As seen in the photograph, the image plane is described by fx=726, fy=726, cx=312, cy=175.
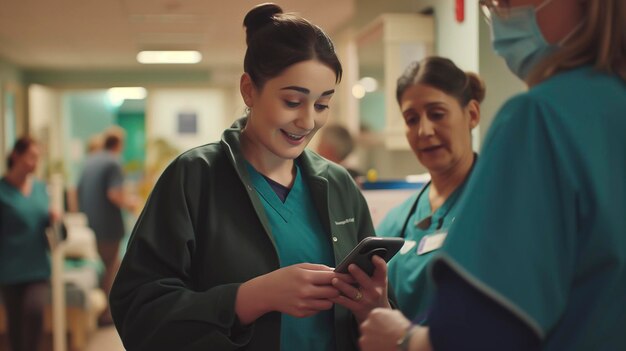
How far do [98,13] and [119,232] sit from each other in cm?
197

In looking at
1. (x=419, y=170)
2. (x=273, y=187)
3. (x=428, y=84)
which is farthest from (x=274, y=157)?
(x=419, y=170)

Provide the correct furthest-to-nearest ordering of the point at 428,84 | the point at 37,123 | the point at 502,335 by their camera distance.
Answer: the point at 37,123 < the point at 428,84 < the point at 502,335

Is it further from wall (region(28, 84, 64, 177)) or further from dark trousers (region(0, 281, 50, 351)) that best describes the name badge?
wall (region(28, 84, 64, 177))

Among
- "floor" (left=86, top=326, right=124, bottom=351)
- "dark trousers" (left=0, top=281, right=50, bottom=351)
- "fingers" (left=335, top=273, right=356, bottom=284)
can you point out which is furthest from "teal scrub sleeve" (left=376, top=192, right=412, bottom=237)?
"floor" (left=86, top=326, right=124, bottom=351)

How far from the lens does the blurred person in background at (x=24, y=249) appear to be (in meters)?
4.43

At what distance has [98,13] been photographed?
6469 millimetres

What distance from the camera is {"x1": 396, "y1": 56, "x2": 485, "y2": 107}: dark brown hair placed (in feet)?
Answer: 6.61

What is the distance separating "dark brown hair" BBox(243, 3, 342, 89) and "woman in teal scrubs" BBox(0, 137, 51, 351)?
3.40m

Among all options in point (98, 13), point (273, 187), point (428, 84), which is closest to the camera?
point (273, 187)

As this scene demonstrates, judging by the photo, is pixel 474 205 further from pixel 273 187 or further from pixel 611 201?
pixel 273 187

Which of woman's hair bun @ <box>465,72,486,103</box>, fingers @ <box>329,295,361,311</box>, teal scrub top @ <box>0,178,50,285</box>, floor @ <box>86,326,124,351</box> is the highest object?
woman's hair bun @ <box>465,72,486,103</box>

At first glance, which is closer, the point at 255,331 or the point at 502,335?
the point at 502,335

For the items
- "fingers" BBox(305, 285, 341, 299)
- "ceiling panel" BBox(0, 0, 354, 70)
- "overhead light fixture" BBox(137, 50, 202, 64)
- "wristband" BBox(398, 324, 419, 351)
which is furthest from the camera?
"overhead light fixture" BBox(137, 50, 202, 64)

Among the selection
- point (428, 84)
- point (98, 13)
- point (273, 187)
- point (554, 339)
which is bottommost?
point (554, 339)
